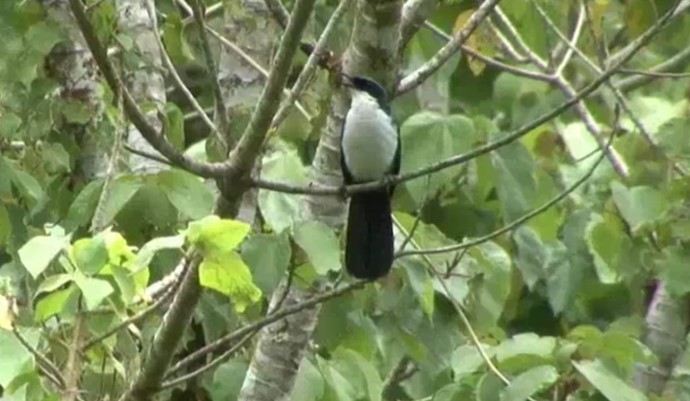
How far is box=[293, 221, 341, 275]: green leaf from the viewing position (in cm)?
251

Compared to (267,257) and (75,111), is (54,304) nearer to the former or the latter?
(267,257)

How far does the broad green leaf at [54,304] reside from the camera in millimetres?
1978

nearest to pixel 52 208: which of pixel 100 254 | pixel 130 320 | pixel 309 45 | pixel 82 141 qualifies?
pixel 82 141

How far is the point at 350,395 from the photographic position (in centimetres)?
298

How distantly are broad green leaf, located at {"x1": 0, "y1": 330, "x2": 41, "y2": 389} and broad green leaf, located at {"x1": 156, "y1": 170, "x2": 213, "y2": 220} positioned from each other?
86 centimetres

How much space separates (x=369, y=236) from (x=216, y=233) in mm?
1020

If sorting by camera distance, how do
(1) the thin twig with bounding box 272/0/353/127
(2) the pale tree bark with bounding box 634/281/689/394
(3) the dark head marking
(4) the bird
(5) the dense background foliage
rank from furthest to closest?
(2) the pale tree bark with bounding box 634/281/689/394 < (4) the bird < (3) the dark head marking < (1) the thin twig with bounding box 272/0/353/127 < (5) the dense background foliage

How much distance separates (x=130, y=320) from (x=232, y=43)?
1.11 meters

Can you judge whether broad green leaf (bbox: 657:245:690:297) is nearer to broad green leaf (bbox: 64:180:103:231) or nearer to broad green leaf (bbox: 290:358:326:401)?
broad green leaf (bbox: 290:358:326:401)

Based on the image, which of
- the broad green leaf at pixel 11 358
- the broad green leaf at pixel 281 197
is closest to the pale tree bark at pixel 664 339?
the broad green leaf at pixel 281 197

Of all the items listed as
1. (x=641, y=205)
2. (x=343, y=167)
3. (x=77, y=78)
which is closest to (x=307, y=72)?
(x=343, y=167)

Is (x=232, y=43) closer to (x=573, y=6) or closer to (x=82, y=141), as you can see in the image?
(x=82, y=141)

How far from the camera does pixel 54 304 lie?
2.00m

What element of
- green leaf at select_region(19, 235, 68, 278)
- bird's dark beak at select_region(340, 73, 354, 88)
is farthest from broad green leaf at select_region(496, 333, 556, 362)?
green leaf at select_region(19, 235, 68, 278)
